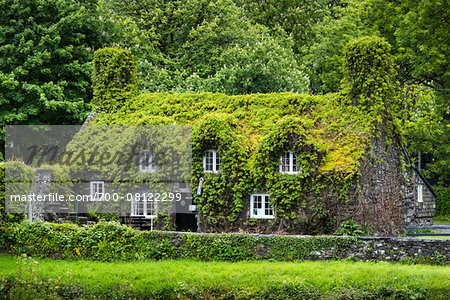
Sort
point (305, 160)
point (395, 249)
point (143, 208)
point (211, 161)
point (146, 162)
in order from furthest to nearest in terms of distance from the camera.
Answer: point (146, 162), point (143, 208), point (211, 161), point (305, 160), point (395, 249)

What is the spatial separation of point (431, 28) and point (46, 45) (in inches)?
1020

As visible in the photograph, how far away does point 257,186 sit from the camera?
27.2m

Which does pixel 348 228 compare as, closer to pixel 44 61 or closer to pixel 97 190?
pixel 97 190

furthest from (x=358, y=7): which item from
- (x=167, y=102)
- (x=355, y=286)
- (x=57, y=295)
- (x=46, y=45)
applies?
(x=57, y=295)

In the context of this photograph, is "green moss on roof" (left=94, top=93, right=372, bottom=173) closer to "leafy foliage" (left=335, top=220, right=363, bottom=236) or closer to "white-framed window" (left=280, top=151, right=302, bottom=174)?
"white-framed window" (left=280, top=151, right=302, bottom=174)

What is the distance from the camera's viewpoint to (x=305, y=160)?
26.5 meters

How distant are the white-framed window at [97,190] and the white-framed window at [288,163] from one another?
9858 mm

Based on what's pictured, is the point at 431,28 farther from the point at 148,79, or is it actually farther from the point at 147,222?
the point at 147,222

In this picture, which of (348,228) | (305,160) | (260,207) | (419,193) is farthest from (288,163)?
(419,193)

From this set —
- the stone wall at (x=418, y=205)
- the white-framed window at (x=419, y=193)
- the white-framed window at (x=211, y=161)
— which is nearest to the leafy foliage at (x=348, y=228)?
the white-framed window at (x=211, y=161)

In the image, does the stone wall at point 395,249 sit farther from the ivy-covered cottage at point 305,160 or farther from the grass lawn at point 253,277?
the ivy-covered cottage at point 305,160

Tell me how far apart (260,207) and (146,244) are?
5.93 m

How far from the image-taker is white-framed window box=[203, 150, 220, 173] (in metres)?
28.3

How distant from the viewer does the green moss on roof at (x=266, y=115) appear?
1065 inches
